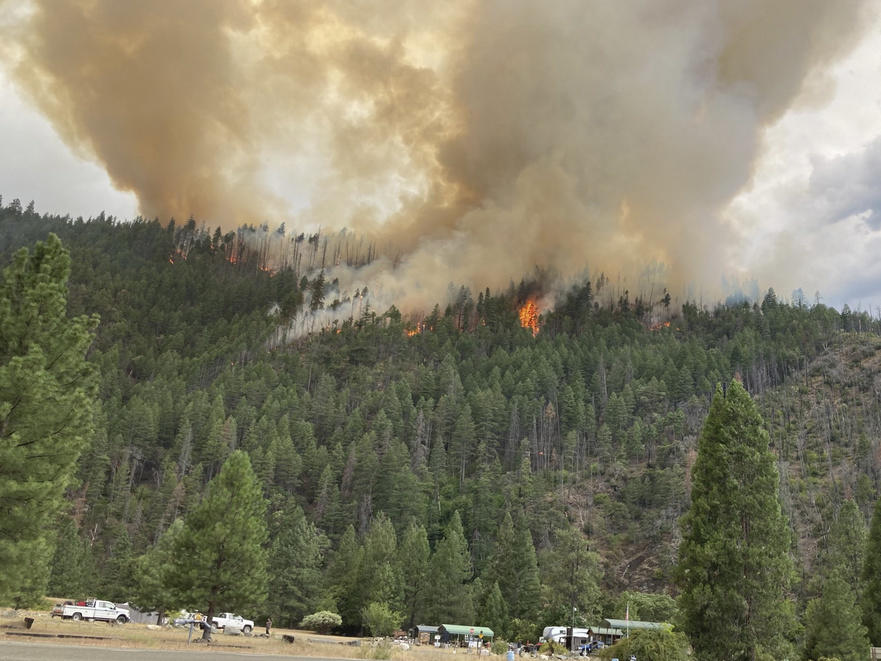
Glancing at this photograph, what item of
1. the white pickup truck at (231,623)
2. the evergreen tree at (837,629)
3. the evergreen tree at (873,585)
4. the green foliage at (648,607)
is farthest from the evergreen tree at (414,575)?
the evergreen tree at (873,585)

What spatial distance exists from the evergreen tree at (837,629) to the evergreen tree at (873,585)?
1.37 metres

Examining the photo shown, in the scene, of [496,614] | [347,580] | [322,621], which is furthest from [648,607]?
[347,580]

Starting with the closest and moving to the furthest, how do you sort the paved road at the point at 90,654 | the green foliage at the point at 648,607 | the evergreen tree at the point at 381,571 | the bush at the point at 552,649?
the paved road at the point at 90,654
the bush at the point at 552,649
the green foliage at the point at 648,607
the evergreen tree at the point at 381,571

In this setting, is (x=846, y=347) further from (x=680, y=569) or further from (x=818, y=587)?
(x=680, y=569)

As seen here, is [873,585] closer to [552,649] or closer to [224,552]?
[552,649]

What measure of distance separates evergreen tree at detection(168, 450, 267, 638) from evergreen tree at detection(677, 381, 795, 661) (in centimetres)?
2806

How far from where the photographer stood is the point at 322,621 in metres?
78.1

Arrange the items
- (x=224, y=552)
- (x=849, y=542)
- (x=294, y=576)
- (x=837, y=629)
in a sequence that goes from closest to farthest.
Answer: (x=837, y=629) → (x=224, y=552) → (x=849, y=542) → (x=294, y=576)

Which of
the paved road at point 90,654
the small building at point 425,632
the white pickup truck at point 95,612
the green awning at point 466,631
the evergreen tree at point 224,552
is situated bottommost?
the small building at point 425,632

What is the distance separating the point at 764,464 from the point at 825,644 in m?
20.5

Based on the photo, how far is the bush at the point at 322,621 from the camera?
77375mm

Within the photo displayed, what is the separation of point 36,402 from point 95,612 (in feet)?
127

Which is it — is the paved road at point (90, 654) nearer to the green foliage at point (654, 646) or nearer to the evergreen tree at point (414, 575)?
the green foliage at point (654, 646)

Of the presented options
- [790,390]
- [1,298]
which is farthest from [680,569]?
[790,390]
